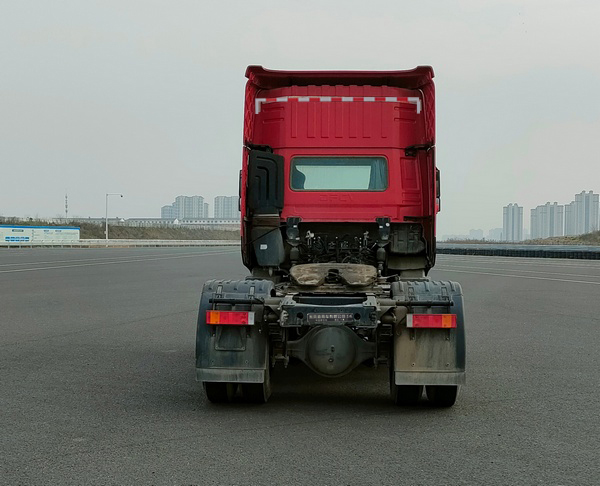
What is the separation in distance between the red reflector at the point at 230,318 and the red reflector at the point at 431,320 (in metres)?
1.23

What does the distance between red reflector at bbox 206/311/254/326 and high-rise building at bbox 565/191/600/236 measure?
142 meters

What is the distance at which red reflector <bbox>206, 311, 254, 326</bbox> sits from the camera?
5.93 m

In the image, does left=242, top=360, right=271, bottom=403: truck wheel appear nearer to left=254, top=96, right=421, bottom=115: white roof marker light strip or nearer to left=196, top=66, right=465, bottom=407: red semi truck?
left=196, top=66, right=465, bottom=407: red semi truck

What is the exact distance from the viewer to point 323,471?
4.50 metres

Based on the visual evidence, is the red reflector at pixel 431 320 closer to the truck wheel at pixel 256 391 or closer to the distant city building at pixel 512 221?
the truck wheel at pixel 256 391

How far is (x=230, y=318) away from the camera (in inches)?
234

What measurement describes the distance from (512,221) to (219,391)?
17250 centimetres

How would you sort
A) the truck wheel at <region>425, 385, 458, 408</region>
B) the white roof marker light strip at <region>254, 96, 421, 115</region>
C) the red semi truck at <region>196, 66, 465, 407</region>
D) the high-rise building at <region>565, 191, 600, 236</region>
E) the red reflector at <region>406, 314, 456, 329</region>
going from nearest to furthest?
the red reflector at <region>406, 314, 456, 329</region> → the truck wheel at <region>425, 385, 458, 408</region> → the red semi truck at <region>196, 66, 465, 407</region> → the white roof marker light strip at <region>254, 96, 421, 115</region> → the high-rise building at <region>565, 191, 600, 236</region>

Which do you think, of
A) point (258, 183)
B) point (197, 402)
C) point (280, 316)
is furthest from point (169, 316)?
point (280, 316)

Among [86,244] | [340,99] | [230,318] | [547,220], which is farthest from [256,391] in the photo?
[547,220]

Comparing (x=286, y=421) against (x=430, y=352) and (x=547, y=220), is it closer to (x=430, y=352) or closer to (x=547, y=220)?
(x=430, y=352)

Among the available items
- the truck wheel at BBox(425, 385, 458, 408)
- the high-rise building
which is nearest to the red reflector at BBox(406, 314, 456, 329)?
the truck wheel at BBox(425, 385, 458, 408)

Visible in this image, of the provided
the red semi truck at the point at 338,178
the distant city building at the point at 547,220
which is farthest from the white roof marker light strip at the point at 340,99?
the distant city building at the point at 547,220

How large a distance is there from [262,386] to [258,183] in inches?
112
